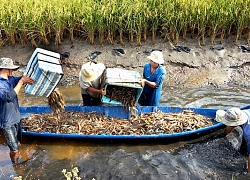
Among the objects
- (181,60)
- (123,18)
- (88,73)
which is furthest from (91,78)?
(181,60)

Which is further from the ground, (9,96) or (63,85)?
(9,96)

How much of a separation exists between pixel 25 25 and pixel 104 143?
3.78 m

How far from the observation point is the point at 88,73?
5.22 metres

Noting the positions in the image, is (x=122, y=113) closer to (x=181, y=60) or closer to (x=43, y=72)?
(x=43, y=72)

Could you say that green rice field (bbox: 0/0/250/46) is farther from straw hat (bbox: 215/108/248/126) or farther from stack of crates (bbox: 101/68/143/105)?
straw hat (bbox: 215/108/248/126)

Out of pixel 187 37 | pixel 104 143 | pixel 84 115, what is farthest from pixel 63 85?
pixel 187 37

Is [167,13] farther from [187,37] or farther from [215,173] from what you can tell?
[215,173]

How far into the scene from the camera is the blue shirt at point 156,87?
5430mm

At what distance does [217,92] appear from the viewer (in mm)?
7227

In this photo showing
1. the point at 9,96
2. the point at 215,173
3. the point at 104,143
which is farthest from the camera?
the point at 104,143

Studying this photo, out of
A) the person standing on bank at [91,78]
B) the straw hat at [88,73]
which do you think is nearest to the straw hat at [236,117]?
the person standing on bank at [91,78]

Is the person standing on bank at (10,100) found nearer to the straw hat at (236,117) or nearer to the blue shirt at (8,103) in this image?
the blue shirt at (8,103)

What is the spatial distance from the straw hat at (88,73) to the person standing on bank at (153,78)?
0.78 m

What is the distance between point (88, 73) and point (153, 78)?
3.60 feet
